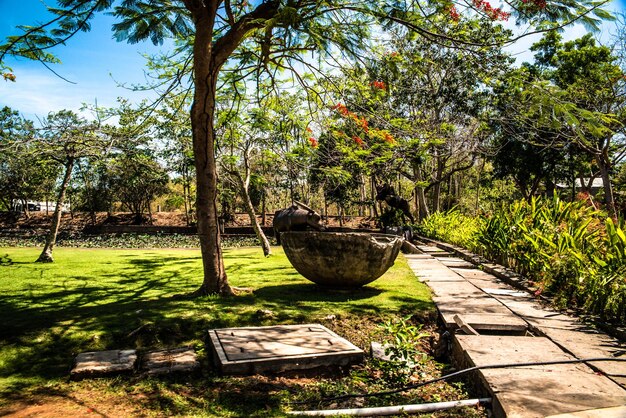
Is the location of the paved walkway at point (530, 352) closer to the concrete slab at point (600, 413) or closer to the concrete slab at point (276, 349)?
the concrete slab at point (600, 413)

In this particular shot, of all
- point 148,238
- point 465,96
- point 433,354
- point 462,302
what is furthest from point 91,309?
point 465,96

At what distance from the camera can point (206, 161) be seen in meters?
5.43

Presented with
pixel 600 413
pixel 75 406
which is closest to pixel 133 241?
pixel 75 406

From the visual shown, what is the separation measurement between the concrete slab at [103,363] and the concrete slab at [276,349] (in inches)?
25.8

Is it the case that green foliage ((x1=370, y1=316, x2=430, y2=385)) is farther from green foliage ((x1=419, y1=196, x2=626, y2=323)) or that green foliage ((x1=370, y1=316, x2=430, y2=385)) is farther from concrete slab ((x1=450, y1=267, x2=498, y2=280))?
concrete slab ((x1=450, y1=267, x2=498, y2=280))

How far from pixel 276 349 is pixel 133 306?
2301mm

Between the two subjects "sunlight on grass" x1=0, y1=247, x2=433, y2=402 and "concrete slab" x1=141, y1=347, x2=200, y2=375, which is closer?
"concrete slab" x1=141, y1=347, x2=200, y2=375

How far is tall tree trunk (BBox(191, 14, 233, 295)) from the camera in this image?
17.6 feet

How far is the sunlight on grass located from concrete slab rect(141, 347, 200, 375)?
0.81 ft

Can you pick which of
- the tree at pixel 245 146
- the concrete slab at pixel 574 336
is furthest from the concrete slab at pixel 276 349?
the tree at pixel 245 146

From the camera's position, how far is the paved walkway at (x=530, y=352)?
2488 millimetres

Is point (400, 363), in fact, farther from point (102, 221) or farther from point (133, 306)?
point (102, 221)

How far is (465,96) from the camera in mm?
18406

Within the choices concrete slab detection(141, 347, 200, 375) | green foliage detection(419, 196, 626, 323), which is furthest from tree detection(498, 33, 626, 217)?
concrete slab detection(141, 347, 200, 375)
